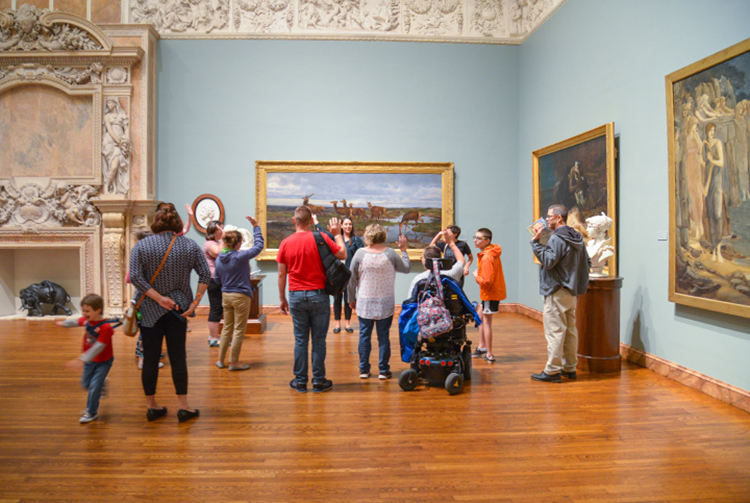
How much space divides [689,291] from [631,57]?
3283mm

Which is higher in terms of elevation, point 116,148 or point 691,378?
point 116,148

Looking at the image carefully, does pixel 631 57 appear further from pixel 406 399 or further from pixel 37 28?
pixel 37 28

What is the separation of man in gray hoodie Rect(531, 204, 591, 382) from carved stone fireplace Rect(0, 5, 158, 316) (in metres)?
7.91

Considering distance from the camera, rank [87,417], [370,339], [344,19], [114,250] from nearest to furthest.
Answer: [87,417] < [370,339] < [114,250] < [344,19]

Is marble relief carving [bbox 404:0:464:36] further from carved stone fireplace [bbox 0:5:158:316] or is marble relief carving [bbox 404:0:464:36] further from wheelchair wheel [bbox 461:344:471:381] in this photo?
wheelchair wheel [bbox 461:344:471:381]

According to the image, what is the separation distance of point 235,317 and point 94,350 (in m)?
1.89

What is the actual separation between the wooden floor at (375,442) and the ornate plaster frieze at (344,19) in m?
7.61

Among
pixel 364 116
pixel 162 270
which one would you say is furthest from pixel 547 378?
pixel 364 116

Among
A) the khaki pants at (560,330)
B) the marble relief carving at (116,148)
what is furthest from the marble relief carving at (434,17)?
the khaki pants at (560,330)

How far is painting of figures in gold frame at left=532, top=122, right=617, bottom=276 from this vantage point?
678 centimetres

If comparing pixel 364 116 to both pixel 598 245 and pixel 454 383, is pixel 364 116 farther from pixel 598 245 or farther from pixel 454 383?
pixel 454 383

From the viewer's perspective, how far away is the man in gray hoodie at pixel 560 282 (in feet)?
17.2

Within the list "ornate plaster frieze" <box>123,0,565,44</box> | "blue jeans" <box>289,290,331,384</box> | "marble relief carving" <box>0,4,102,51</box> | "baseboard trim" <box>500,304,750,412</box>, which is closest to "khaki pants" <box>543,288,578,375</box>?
"baseboard trim" <box>500,304,750,412</box>

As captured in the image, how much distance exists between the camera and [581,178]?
763 cm
